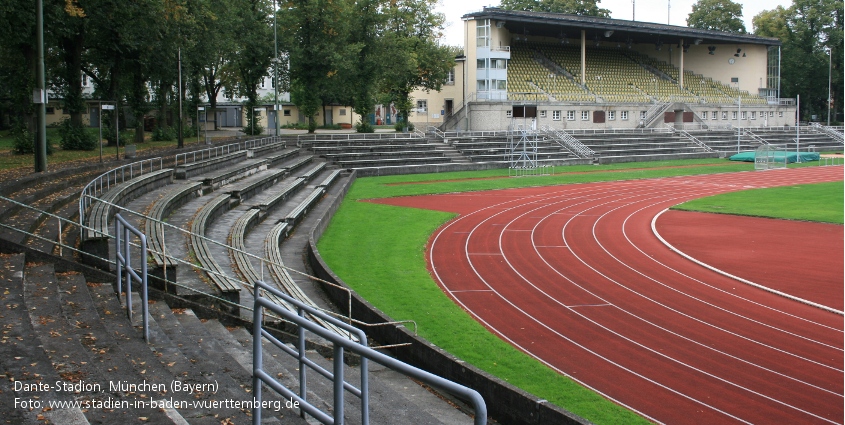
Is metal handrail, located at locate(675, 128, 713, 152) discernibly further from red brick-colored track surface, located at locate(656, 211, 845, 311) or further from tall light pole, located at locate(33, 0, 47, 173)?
tall light pole, located at locate(33, 0, 47, 173)

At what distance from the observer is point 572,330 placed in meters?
14.3

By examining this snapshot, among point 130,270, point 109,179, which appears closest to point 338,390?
point 130,270

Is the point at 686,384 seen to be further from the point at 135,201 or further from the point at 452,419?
the point at 135,201

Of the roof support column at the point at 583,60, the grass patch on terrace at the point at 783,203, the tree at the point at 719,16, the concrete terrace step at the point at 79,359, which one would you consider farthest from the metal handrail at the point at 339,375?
the tree at the point at 719,16

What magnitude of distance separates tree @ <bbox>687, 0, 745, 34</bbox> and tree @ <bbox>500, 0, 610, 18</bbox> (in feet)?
43.1

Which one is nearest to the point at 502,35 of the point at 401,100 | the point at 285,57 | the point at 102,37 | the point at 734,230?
the point at 401,100

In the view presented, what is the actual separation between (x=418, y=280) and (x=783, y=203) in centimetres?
2256

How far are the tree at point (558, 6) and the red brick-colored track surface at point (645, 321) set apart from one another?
76.4m

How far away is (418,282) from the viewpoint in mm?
18031

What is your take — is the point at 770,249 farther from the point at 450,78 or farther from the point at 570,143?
the point at 450,78

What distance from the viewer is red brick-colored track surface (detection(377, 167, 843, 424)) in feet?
36.1

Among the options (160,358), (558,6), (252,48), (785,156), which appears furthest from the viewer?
(558,6)

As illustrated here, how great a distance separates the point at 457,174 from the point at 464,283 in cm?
3074

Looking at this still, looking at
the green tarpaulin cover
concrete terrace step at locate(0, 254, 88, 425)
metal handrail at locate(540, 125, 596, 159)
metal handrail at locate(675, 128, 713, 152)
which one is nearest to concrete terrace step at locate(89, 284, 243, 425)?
concrete terrace step at locate(0, 254, 88, 425)
